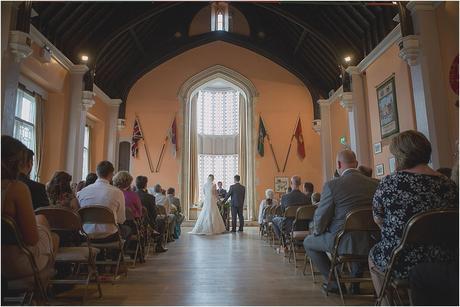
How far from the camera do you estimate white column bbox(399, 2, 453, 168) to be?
513cm

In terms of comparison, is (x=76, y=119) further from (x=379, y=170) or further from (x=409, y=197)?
(x=409, y=197)

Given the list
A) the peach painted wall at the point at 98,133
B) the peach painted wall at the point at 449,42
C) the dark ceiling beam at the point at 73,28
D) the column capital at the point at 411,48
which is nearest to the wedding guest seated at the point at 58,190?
the peach painted wall at the point at 449,42

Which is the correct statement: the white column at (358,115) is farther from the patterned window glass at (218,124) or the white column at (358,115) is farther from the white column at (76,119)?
the patterned window glass at (218,124)

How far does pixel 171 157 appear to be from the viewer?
39.4 feet

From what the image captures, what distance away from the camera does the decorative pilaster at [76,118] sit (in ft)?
26.6

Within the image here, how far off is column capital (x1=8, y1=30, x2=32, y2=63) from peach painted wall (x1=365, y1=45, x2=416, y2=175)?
21.9 ft

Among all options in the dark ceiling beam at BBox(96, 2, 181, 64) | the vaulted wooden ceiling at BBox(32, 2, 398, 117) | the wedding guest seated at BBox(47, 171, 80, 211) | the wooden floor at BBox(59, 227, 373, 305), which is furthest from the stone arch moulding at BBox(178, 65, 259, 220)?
the wedding guest seated at BBox(47, 171, 80, 211)

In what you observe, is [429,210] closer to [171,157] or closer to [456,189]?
[456,189]

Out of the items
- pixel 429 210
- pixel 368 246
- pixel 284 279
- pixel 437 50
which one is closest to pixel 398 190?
pixel 429 210

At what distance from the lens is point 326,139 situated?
11.5 m

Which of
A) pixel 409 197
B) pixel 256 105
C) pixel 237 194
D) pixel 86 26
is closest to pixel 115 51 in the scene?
pixel 86 26

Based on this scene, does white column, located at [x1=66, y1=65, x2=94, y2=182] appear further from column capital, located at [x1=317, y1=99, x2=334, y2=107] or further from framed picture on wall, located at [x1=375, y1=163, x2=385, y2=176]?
column capital, located at [x1=317, y1=99, x2=334, y2=107]

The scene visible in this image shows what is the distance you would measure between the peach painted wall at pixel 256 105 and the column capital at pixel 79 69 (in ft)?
12.4

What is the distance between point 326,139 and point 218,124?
5968 mm
